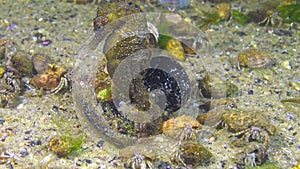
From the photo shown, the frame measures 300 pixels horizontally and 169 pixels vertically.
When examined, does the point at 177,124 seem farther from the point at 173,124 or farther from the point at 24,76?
the point at 24,76

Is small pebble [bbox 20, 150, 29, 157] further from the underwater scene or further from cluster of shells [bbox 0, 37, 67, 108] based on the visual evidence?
→ cluster of shells [bbox 0, 37, 67, 108]

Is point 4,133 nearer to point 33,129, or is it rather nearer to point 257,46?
point 33,129

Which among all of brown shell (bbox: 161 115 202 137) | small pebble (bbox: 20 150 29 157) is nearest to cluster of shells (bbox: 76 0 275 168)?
brown shell (bbox: 161 115 202 137)

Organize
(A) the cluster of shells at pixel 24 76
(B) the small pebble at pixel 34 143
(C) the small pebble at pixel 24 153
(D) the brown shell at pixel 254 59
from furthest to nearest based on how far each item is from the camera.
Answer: (D) the brown shell at pixel 254 59 → (A) the cluster of shells at pixel 24 76 → (B) the small pebble at pixel 34 143 → (C) the small pebble at pixel 24 153

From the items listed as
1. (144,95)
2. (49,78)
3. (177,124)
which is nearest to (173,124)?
(177,124)

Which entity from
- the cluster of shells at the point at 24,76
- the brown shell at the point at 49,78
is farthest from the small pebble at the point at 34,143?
the brown shell at the point at 49,78

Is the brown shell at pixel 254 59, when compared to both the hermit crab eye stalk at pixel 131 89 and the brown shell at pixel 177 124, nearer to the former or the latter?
the hermit crab eye stalk at pixel 131 89
